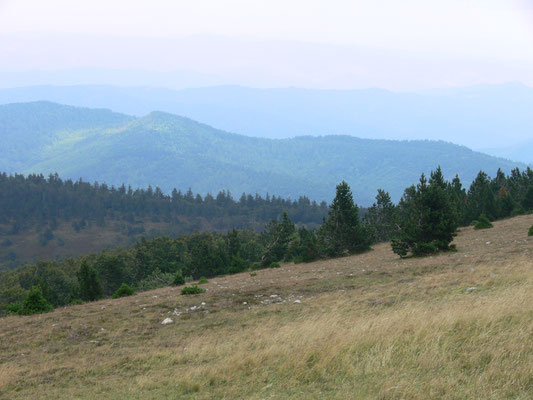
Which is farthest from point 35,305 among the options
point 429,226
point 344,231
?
point 344,231

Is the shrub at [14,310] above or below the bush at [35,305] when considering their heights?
below

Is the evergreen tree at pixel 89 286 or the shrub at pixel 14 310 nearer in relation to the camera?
the shrub at pixel 14 310

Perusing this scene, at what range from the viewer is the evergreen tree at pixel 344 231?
36.4 metres

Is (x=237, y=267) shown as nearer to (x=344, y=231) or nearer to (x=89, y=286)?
(x=344, y=231)

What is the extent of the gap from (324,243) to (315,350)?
3010 centimetres

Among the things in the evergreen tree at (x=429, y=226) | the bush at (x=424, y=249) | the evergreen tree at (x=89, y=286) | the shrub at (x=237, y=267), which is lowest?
the shrub at (x=237, y=267)

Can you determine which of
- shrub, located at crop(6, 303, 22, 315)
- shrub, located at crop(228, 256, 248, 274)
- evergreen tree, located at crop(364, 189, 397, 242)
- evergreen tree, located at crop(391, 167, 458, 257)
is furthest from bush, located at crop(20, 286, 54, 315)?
evergreen tree, located at crop(364, 189, 397, 242)

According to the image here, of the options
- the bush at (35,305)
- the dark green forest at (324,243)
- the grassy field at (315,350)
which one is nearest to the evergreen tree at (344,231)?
the dark green forest at (324,243)

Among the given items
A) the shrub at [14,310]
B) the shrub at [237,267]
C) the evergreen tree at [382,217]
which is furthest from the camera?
the evergreen tree at [382,217]

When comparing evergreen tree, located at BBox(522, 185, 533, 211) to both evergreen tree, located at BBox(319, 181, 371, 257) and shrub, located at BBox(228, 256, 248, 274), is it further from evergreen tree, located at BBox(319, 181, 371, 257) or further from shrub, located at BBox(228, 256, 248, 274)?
shrub, located at BBox(228, 256, 248, 274)

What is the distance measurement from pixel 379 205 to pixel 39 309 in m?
52.2

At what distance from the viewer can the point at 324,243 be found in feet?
122

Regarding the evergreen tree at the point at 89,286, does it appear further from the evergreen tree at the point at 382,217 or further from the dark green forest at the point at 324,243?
the evergreen tree at the point at 382,217

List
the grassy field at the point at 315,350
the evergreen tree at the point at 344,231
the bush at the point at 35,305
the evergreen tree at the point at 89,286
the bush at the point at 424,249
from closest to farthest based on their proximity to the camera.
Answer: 1. the grassy field at the point at 315,350
2. the bush at the point at 35,305
3. the bush at the point at 424,249
4. the evergreen tree at the point at 89,286
5. the evergreen tree at the point at 344,231
